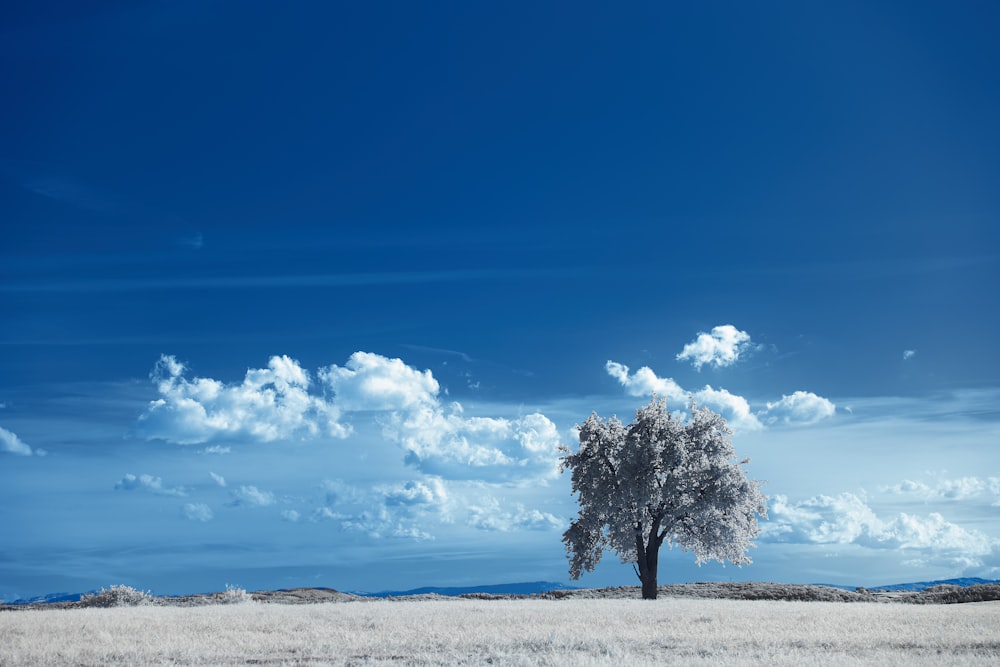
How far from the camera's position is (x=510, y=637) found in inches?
980

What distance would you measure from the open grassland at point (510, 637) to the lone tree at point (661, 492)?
1010 centimetres

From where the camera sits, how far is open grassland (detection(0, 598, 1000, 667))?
2159cm

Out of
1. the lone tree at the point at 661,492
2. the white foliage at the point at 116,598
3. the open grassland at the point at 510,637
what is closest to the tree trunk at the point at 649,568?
the lone tree at the point at 661,492

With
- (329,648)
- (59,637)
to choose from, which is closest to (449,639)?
(329,648)

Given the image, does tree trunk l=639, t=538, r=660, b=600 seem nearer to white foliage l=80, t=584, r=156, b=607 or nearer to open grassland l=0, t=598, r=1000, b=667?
open grassland l=0, t=598, r=1000, b=667

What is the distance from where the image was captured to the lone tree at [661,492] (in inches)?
1741

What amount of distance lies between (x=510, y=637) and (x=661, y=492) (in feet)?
69.9

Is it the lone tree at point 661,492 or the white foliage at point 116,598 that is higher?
the lone tree at point 661,492

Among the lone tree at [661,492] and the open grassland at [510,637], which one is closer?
the open grassland at [510,637]

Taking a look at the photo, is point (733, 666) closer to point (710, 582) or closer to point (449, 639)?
point (449, 639)

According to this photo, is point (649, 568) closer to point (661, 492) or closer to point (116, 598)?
point (661, 492)

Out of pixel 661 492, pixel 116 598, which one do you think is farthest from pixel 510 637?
pixel 116 598

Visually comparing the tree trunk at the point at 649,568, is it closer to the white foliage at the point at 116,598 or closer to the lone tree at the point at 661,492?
the lone tree at the point at 661,492

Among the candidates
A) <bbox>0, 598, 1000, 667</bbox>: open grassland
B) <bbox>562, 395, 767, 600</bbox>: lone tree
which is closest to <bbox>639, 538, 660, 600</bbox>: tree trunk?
<bbox>562, 395, 767, 600</bbox>: lone tree
